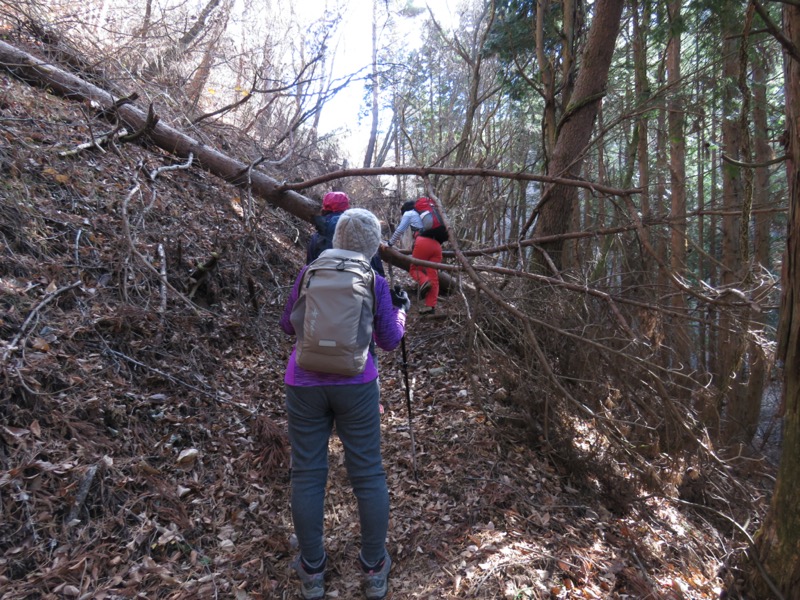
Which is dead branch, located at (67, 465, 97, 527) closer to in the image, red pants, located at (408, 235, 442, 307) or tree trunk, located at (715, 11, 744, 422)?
tree trunk, located at (715, 11, 744, 422)

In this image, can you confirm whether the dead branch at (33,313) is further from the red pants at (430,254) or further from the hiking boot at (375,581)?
the red pants at (430,254)

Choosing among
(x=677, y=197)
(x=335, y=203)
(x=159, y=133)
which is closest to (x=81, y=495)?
(x=335, y=203)

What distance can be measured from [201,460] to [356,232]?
211 cm

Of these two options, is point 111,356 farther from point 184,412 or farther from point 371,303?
point 371,303

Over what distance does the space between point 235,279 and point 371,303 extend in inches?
143

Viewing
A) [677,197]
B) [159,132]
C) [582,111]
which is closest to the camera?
[582,111]

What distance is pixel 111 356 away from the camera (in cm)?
394

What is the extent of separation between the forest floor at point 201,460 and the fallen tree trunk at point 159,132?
1.03 feet

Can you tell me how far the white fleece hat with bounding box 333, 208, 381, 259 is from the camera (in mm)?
2812

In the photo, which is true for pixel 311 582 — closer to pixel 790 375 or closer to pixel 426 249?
pixel 790 375

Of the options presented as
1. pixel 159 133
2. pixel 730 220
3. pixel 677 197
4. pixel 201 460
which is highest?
pixel 677 197

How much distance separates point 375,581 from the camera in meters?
2.84

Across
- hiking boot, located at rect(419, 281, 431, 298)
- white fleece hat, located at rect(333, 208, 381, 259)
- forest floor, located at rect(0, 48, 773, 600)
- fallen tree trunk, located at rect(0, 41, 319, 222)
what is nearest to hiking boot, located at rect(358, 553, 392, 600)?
forest floor, located at rect(0, 48, 773, 600)

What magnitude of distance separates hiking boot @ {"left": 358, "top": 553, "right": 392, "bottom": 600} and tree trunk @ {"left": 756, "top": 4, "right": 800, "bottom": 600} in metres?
2.01
